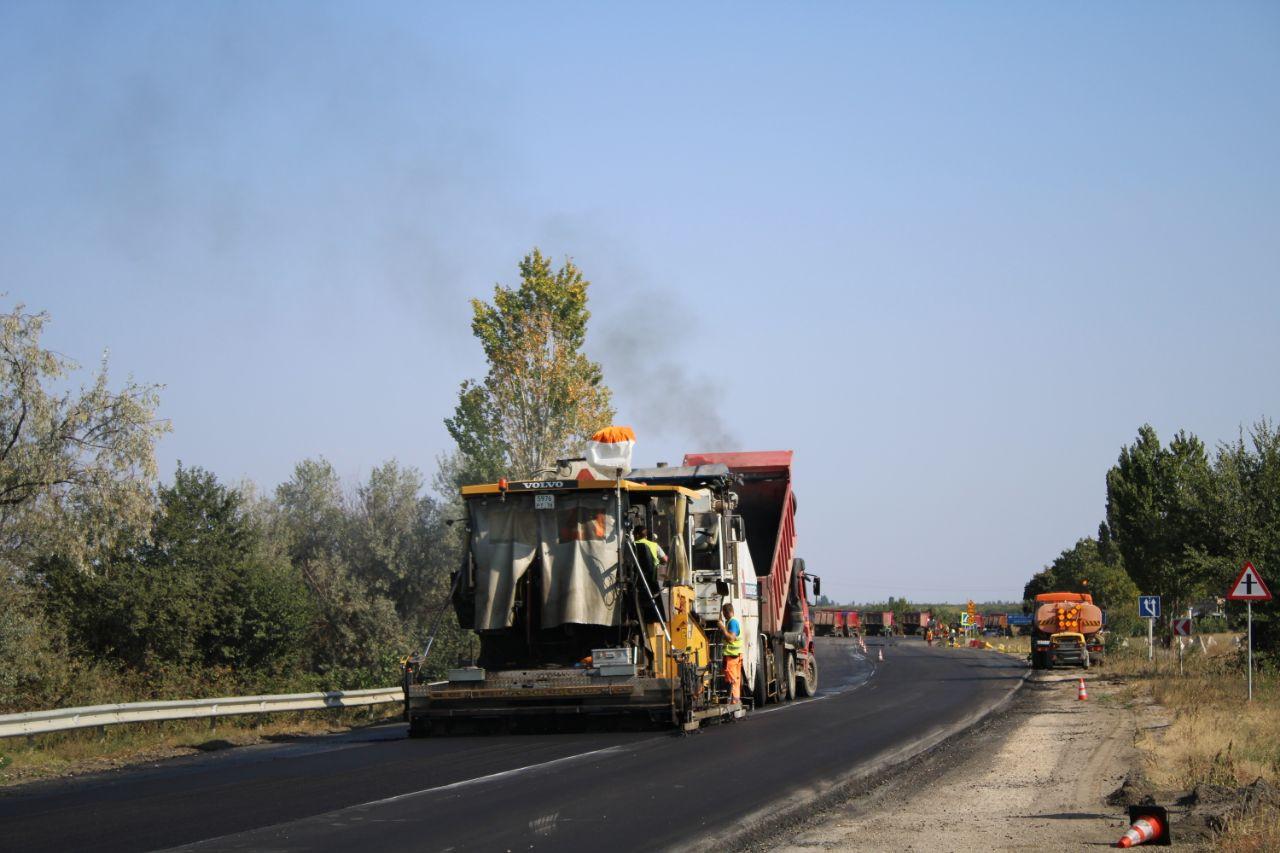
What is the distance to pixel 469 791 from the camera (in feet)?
38.2

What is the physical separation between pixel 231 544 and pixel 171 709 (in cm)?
2175

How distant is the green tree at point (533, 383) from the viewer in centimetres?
3897

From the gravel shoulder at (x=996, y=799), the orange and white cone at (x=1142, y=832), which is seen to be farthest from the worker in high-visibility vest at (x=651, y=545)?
the orange and white cone at (x=1142, y=832)

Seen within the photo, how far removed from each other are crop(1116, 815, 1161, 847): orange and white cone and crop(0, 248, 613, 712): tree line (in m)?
9.29

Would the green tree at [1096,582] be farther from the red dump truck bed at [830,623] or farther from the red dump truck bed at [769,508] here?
the red dump truck bed at [769,508]

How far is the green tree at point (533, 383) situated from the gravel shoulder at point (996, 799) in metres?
21.5

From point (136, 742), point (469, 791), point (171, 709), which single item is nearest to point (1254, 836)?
point (469, 791)

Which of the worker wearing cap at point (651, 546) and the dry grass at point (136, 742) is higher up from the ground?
the worker wearing cap at point (651, 546)

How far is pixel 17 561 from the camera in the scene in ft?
98.4

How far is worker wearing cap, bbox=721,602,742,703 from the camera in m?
19.7

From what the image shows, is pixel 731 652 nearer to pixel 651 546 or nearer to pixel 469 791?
pixel 651 546

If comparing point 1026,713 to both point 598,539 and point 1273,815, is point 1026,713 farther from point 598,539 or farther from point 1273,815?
point 1273,815

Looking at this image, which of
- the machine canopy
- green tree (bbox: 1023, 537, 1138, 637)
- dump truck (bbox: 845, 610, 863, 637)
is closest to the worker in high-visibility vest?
the machine canopy

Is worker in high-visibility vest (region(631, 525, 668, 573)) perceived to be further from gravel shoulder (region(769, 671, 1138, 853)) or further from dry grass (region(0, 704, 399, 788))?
dry grass (region(0, 704, 399, 788))
